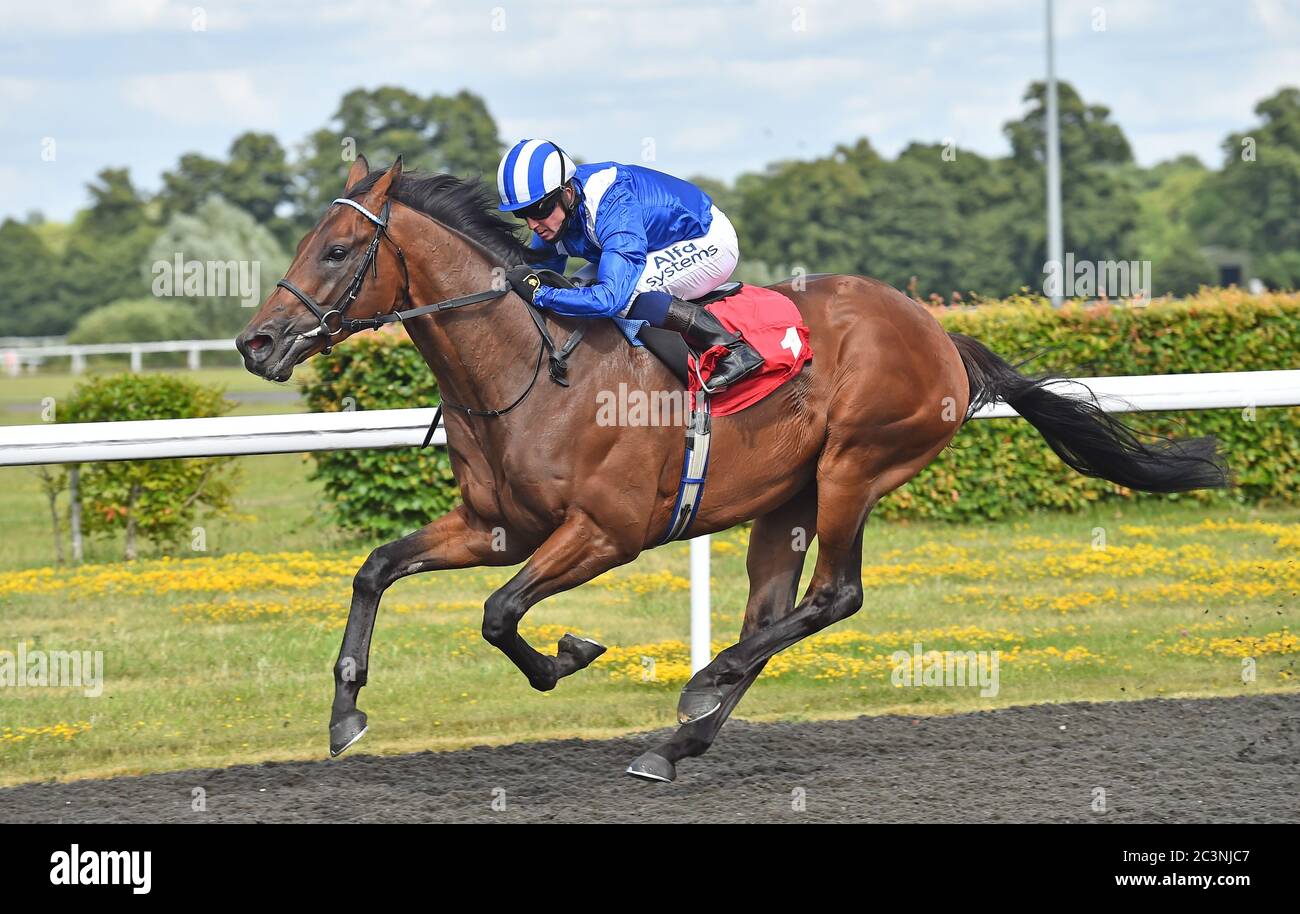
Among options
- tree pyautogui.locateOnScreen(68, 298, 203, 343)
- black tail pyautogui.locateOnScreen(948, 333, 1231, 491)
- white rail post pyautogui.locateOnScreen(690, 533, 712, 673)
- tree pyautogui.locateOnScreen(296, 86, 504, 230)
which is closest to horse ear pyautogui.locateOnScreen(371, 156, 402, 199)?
white rail post pyautogui.locateOnScreen(690, 533, 712, 673)

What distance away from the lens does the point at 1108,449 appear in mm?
5684

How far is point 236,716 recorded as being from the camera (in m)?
5.83

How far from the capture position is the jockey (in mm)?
4418

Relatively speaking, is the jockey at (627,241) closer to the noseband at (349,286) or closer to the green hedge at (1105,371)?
the noseband at (349,286)

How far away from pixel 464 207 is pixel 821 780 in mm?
2037

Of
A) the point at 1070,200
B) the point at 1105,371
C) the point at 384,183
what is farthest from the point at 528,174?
the point at 1070,200

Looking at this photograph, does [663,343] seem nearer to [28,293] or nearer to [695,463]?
[695,463]

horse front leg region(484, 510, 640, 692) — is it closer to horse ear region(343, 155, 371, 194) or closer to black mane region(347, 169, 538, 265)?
black mane region(347, 169, 538, 265)

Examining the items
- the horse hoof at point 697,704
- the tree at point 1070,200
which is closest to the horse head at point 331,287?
the horse hoof at point 697,704

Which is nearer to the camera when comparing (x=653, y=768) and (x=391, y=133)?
(x=653, y=768)

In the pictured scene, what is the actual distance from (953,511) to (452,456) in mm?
5766

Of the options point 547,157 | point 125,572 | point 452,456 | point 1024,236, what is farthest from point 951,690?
point 1024,236
